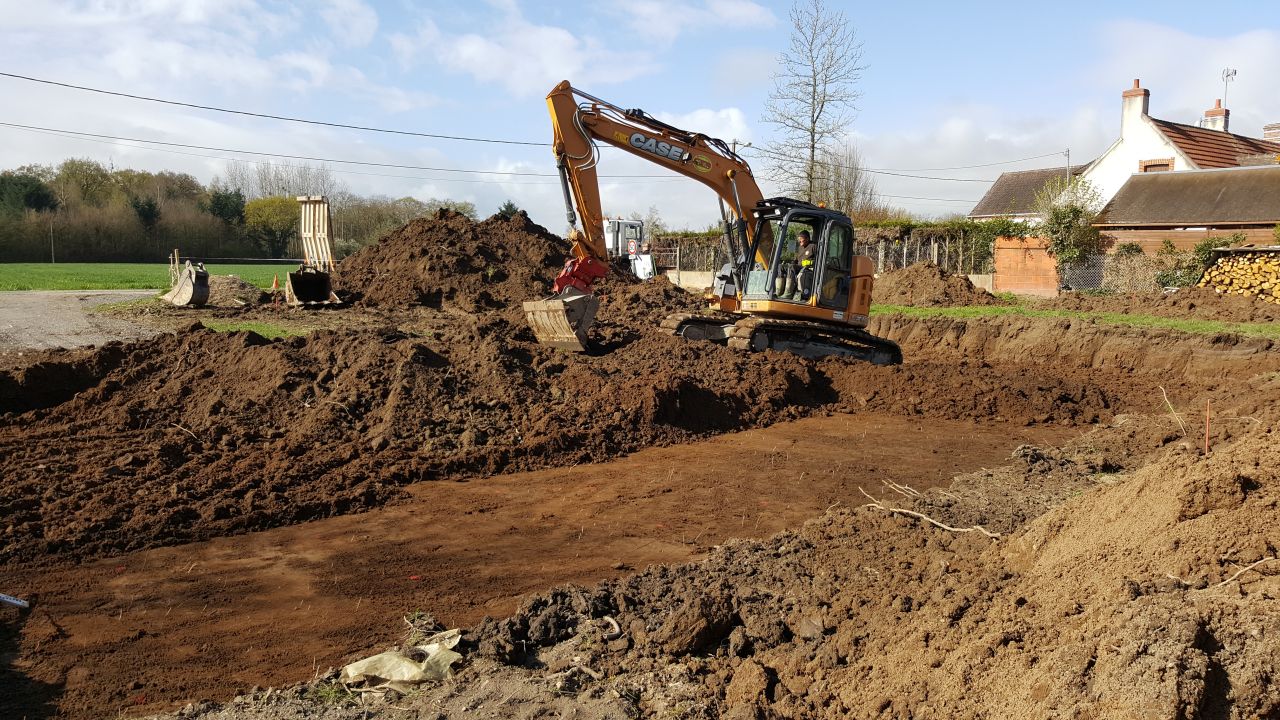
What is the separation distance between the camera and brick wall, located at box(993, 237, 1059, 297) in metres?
28.3

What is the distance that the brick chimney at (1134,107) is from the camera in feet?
121

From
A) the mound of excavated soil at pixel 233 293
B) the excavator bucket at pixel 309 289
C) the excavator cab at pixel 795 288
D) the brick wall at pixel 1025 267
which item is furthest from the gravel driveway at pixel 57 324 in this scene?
the brick wall at pixel 1025 267

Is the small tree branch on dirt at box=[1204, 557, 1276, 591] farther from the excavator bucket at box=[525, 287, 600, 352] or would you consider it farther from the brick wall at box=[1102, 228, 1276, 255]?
the brick wall at box=[1102, 228, 1276, 255]

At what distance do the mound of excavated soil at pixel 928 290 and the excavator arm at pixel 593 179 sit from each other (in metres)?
12.9

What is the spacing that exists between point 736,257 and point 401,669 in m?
11.3

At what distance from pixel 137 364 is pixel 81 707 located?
26.5 feet

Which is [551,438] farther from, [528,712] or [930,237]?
[930,237]

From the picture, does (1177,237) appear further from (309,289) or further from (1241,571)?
(1241,571)

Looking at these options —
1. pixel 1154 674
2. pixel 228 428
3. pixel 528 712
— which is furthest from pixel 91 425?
pixel 1154 674

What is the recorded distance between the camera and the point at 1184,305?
74.3ft

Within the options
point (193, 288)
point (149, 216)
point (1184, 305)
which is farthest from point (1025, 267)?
point (149, 216)

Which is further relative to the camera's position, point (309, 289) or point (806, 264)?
point (309, 289)

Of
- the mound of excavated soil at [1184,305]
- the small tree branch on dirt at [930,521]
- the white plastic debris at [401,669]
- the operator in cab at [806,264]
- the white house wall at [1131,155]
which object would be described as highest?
the white house wall at [1131,155]

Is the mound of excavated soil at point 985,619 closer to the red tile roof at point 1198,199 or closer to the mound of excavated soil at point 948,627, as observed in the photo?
the mound of excavated soil at point 948,627
